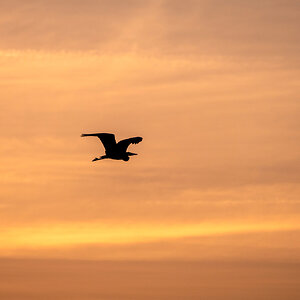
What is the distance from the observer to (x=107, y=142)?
13800 centimetres

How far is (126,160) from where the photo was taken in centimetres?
13988

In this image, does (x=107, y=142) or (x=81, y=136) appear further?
(x=107, y=142)

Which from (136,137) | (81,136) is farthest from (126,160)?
(81,136)

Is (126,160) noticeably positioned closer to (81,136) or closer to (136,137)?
(136,137)

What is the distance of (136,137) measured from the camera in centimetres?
13888

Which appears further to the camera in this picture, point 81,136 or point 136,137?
point 136,137

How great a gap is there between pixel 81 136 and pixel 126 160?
39.2ft

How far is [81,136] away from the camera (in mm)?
129375

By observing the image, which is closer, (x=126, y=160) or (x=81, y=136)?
(x=81, y=136)

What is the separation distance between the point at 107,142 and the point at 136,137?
12.1ft

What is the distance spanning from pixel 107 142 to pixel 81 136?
905 centimetres

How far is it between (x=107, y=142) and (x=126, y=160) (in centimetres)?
370
